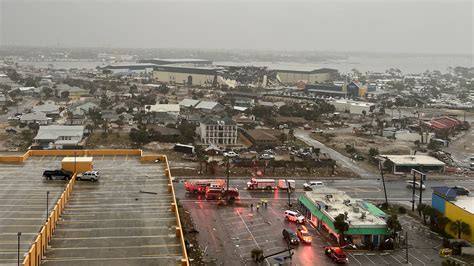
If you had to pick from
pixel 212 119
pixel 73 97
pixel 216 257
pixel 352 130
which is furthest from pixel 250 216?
pixel 73 97

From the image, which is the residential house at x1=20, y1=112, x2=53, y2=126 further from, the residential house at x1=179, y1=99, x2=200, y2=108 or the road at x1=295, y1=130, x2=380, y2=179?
the road at x1=295, y1=130, x2=380, y2=179

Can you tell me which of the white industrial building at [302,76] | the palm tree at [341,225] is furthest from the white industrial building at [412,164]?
the white industrial building at [302,76]

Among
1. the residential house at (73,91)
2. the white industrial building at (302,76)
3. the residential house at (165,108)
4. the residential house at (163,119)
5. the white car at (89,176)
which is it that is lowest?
the residential house at (163,119)

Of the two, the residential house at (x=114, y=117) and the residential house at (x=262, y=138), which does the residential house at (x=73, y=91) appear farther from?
the residential house at (x=262, y=138)

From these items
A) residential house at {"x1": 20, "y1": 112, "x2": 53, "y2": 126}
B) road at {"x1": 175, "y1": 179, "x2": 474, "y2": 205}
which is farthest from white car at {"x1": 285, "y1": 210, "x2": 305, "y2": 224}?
residential house at {"x1": 20, "y1": 112, "x2": 53, "y2": 126}

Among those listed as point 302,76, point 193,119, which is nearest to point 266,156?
point 193,119

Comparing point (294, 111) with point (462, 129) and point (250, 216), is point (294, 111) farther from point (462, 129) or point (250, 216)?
point (250, 216)

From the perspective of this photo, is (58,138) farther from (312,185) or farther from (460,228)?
(460,228)

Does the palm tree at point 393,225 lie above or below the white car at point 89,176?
below
